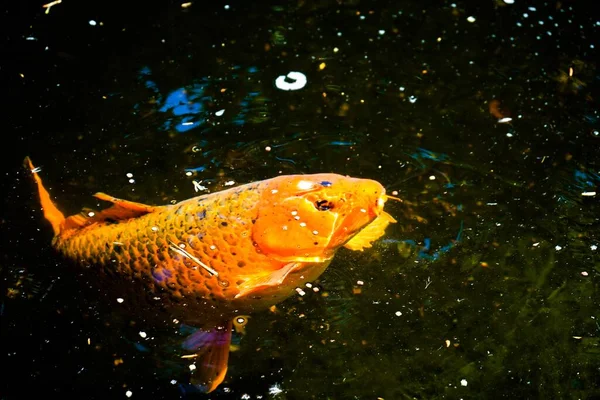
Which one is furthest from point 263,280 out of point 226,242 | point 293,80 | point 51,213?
point 293,80

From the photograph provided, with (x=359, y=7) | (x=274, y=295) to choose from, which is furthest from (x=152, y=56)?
(x=274, y=295)

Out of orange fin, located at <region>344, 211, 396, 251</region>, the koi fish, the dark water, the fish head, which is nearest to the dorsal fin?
the koi fish

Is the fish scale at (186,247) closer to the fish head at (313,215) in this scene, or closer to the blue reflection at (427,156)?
the fish head at (313,215)

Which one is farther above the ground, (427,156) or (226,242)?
(226,242)

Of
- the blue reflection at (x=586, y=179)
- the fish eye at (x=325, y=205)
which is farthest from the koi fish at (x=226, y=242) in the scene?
the blue reflection at (x=586, y=179)

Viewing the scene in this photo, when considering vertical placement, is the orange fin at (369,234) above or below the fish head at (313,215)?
below

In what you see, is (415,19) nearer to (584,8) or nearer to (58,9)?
(584,8)

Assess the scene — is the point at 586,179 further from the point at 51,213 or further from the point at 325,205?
the point at 51,213
